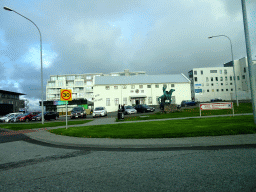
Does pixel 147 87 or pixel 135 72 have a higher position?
pixel 135 72

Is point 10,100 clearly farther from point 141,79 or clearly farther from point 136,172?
point 136,172

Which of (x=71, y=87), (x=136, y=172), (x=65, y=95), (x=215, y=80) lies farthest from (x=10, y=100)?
(x=136, y=172)

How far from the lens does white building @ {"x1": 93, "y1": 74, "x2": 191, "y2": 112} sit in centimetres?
5412

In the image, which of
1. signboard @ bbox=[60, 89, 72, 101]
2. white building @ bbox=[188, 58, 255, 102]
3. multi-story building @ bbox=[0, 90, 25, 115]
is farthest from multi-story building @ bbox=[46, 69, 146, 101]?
signboard @ bbox=[60, 89, 72, 101]

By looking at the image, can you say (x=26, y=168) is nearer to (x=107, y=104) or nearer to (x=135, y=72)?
(x=107, y=104)

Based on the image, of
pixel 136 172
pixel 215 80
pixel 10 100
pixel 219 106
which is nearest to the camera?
pixel 136 172

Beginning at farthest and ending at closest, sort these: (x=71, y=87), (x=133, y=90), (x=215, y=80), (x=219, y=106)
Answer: (x=71, y=87) < (x=215, y=80) < (x=133, y=90) < (x=219, y=106)

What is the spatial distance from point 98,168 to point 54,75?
4129 inches

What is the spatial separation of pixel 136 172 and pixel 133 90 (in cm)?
5197

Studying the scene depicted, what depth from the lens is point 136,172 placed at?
418 cm

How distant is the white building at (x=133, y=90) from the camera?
54.1 m

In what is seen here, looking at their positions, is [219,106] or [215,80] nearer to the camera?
[219,106]

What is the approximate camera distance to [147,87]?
187 ft

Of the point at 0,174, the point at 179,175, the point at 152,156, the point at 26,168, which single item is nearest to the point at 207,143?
the point at 152,156
